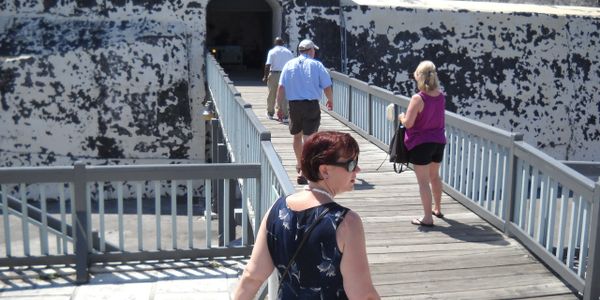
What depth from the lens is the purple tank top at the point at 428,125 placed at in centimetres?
616

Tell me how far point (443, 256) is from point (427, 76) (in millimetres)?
1549

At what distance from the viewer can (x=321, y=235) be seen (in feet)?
9.24

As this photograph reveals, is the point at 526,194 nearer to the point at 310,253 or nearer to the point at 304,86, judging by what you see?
the point at 304,86

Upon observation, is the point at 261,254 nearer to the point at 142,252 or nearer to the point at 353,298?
the point at 353,298

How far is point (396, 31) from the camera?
58.4ft

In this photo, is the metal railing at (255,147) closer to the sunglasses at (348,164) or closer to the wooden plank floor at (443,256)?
the wooden plank floor at (443,256)

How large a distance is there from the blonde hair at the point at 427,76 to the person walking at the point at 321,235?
3267 mm

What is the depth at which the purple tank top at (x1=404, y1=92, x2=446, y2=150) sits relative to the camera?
6.16 meters

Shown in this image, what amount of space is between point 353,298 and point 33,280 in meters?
4.77

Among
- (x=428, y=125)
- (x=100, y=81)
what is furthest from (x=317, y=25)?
(x=428, y=125)

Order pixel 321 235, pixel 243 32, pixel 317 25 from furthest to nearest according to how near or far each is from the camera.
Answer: pixel 243 32, pixel 317 25, pixel 321 235

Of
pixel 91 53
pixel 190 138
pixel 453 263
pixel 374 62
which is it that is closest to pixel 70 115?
pixel 91 53

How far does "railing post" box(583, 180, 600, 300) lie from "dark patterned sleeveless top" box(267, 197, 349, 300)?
8.31 ft

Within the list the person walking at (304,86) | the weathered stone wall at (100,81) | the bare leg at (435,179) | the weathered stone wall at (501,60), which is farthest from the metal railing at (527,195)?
the weathered stone wall at (501,60)
